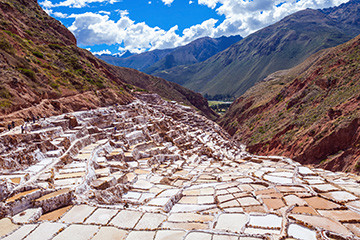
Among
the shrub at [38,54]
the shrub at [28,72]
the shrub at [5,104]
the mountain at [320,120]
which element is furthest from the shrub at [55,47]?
the mountain at [320,120]

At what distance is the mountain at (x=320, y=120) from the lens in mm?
22680

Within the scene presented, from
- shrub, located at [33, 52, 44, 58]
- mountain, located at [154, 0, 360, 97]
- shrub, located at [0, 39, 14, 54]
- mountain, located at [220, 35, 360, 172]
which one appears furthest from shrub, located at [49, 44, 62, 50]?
mountain, located at [154, 0, 360, 97]

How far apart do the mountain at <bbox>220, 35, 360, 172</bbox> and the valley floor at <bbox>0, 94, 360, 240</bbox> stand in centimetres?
1147

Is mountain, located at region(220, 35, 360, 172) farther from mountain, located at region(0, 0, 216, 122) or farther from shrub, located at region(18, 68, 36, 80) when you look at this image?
shrub, located at region(18, 68, 36, 80)

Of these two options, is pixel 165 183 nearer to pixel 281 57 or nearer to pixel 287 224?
pixel 287 224

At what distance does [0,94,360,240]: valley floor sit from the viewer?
21.3 feet

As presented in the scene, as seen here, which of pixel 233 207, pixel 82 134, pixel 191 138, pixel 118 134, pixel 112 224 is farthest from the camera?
pixel 191 138

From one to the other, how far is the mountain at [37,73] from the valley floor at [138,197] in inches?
81.4

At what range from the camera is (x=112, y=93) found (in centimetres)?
2564

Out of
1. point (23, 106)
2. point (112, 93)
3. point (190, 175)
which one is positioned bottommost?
point (190, 175)

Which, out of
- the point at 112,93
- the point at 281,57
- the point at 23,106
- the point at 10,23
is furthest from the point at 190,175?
the point at 281,57

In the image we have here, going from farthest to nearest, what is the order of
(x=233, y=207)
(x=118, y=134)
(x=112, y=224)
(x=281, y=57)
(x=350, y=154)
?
(x=281, y=57)
(x=350, y=154)
(x=118, y=134)
(x=233, y=207)
(x=112, y=224)

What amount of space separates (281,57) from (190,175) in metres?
154

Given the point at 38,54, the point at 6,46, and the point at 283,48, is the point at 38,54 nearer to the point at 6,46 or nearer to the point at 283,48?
the point at 6,46
